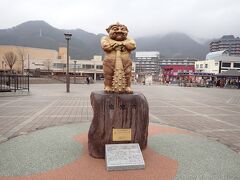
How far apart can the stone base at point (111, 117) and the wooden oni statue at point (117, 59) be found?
31 cm

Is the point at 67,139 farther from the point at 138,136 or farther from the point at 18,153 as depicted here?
the point at 138,136

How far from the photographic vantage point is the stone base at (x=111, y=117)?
495 centimetres

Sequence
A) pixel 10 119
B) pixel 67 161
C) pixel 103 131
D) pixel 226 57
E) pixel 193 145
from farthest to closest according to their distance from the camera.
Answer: pixel 226 57 → pixel 10 119 → pixel 193 145 → pixel 103 131 → pixel 67 161

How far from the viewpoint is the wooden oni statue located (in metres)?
5.21

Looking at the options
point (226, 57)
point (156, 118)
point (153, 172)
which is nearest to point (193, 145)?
point (153, 172)

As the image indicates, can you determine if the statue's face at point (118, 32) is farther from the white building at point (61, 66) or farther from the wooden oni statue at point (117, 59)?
the white building at point (61, 66)

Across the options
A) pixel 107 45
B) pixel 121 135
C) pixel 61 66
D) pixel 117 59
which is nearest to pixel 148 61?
pixel 61 66

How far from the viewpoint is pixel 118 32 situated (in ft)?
17.9

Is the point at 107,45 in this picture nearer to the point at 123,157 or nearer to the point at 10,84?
the point at 123,157

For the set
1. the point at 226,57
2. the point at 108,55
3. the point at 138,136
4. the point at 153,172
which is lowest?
the point at 153,172

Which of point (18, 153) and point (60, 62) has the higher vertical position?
point (60, 62)

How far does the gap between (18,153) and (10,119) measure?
13.1ft

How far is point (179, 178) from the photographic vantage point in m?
4.04

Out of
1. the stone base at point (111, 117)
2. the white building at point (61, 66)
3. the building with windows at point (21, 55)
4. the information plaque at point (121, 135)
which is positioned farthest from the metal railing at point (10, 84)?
the white building at point (61, 66)
